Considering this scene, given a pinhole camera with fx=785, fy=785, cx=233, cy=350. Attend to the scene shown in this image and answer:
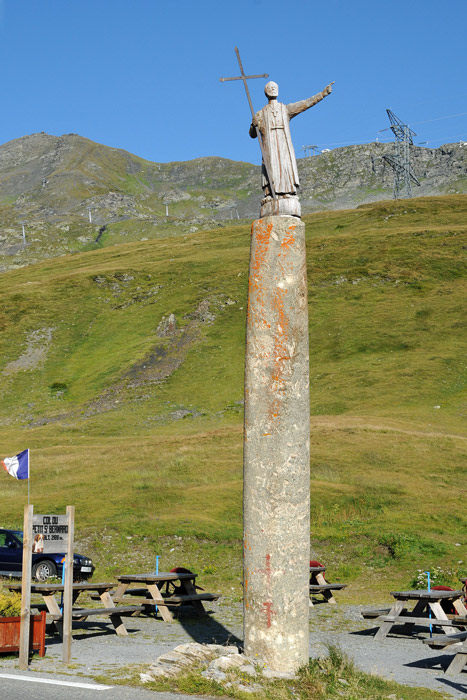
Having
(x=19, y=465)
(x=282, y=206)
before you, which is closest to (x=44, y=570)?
(x=19, y=465)

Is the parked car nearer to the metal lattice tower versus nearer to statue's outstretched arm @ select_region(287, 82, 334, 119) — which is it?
statue's outstretched arm @ select_region(287, 82, 334, 119)

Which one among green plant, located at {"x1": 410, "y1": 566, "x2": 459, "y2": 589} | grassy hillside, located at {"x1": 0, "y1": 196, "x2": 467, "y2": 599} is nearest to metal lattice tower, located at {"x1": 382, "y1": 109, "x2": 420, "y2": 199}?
grassy hillside, located at {"x1": 0, "y1": 196, "x2": 467, "y2": 599}

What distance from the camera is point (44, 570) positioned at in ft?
82.1

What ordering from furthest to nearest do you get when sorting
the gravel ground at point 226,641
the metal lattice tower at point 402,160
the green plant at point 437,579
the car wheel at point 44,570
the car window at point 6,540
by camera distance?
the metal lattice tower at point 402,160 → the car window at point 6,540 → the car wheel at point 44,570 → the green plant at point 437,579 → the gravel ground at point 226,641

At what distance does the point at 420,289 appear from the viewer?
90188mm

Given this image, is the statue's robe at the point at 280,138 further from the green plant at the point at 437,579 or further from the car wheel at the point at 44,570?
the car wheel at the point at 44,570

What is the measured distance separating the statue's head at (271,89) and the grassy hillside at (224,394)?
631 inches

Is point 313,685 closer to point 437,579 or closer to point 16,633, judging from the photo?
point 16,633

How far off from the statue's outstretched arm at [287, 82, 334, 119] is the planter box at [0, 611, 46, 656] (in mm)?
10013

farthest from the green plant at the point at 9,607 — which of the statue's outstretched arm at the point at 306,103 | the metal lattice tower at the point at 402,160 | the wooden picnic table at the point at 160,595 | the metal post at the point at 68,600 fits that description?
the metal lattice tower at the point at 402,160

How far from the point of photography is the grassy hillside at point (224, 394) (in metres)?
29.9

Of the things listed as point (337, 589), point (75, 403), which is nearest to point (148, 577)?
point (337, 589)

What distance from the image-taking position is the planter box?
44.8ft

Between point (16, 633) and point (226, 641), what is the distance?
4.00 meters
